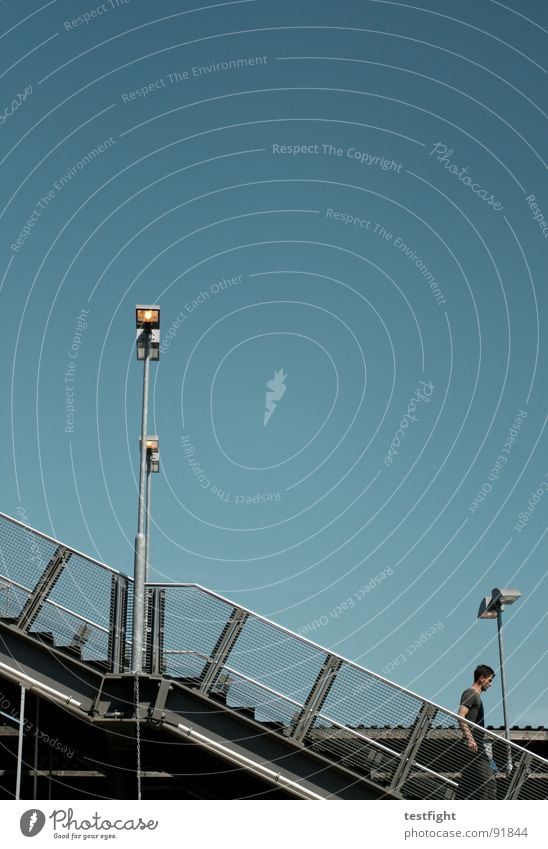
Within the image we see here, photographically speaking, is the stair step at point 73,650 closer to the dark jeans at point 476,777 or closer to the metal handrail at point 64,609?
the metal handrail at point 64,609

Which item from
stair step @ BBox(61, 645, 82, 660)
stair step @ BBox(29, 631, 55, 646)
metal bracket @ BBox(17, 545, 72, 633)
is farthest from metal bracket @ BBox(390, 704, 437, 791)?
metal bracket @ BBox(17, 545, 72, 633)

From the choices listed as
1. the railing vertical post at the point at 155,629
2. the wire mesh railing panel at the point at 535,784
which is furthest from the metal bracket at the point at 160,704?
the wire mesh railing panel at the point at 535,784

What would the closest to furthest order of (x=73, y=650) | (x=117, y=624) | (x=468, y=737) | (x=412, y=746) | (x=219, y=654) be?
(x=468, y=737), (x=412, y=746), (x=219, y=654), (x=73, y=650), (x=117, y=624)

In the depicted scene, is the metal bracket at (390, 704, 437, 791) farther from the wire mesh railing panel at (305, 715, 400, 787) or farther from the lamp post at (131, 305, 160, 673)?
the lamp post at (131, 305, 160, 673)

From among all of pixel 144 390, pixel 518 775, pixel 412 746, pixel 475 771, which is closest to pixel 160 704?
pixel 412 746

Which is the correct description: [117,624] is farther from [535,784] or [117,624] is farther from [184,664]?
[535,784]

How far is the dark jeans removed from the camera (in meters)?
12.5

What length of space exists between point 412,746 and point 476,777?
0.95m

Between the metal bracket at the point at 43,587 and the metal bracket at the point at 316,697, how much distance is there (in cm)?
407

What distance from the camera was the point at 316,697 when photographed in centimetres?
1287

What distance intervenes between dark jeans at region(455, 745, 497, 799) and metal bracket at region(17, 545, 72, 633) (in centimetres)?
641

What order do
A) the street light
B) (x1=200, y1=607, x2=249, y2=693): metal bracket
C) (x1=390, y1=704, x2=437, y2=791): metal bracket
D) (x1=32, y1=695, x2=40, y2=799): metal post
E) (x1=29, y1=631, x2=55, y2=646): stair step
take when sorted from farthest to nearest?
the street light < (x1=32, y1=695, x2=40, y2=799): metal post < (x1=29, y1=631, x2=55, y2=646): stair step < (x1=200, y1=607, x2=249, y2=693): metal bracket < (x1=390, y1=704, x2=437, y2=791): metal bracket
